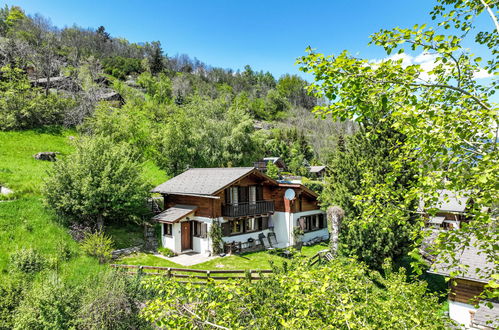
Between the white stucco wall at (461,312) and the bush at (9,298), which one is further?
the white stucco wall at (461,312)

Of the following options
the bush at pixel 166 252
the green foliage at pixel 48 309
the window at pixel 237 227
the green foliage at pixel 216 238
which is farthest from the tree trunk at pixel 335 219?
the green foliage at pixel 48 309

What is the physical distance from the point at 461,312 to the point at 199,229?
1537cm

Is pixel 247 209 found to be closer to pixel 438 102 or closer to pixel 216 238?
pixel 216 238

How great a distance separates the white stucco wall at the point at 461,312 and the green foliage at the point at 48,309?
15.1 metres

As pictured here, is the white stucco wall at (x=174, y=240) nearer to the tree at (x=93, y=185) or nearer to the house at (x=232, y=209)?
the house at (x=232, y=209)

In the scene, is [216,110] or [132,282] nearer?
[132,282]

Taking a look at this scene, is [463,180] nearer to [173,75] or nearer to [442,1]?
[442,1]

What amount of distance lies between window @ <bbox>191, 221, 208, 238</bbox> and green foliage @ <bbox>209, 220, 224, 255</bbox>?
759 millimetres

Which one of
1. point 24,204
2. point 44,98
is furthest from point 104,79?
point 24,204

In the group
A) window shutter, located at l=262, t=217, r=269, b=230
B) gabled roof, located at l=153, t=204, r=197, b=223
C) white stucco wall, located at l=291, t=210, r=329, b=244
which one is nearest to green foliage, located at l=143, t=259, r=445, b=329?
gabled roof, located at l=153, t=204, r=197, b=223

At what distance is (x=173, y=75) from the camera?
84.9 metres

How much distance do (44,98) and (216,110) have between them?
2147 centimetres

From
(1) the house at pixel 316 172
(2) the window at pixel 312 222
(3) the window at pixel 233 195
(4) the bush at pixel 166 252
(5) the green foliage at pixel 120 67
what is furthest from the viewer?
(5) the green foliage at pixel 120 67

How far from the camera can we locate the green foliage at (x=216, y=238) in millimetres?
19312
